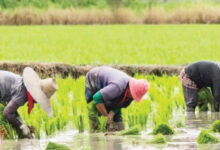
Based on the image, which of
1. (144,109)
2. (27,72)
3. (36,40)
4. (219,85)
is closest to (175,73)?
(219,85)

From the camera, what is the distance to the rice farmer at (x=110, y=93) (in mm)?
6750

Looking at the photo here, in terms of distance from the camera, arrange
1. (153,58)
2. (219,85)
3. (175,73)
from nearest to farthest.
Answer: (219,85), (175,73), (153,58)

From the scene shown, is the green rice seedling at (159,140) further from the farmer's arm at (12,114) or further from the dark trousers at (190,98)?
the dark trousers at (190,98)

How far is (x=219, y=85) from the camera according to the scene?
8117mm

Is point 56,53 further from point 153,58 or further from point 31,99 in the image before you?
point 31,99

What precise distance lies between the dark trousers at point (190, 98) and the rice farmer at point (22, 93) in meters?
2.26

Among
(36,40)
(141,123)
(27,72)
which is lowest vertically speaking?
(141,123)

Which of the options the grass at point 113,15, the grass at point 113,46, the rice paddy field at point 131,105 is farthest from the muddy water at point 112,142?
the grass at point 113,15

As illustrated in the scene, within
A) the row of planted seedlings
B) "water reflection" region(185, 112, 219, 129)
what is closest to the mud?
the row of planted seedlings

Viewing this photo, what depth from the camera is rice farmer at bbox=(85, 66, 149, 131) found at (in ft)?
22.1

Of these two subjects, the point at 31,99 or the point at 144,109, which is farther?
the point at 144,109

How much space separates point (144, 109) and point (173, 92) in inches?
71.8

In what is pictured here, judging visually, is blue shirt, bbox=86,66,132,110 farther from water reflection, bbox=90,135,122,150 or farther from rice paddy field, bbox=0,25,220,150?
water reflection, bbox=90,135,122,150

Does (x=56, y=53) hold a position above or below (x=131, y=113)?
above
